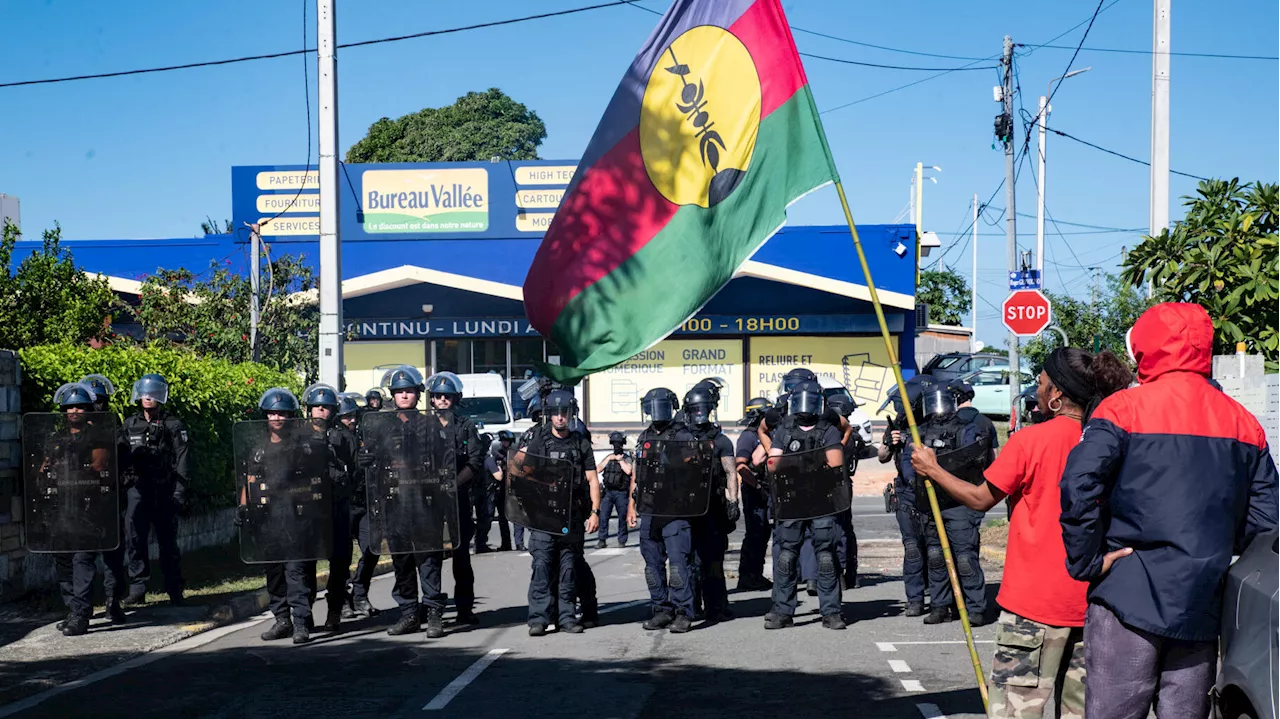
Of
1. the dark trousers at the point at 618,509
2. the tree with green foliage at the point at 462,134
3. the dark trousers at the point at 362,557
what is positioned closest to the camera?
the dark trousers at the point at 362,557

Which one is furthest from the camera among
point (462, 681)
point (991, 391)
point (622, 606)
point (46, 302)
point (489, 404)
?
point (991, 391)

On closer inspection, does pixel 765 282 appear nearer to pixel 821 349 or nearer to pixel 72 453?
pixel 821 349

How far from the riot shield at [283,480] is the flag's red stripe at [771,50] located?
450 cm

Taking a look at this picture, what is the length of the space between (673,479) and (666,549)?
0.56 m

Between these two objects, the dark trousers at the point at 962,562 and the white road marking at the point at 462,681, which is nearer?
the white road marking at the point at 462,681

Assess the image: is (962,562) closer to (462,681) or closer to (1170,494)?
(462,681)

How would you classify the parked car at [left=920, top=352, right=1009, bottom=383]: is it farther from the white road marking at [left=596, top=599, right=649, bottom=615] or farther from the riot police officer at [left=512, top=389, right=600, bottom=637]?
the riot police officer at [left=512, top=389, right=600, bottom=637]

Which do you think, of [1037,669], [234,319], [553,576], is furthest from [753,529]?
[234,319]

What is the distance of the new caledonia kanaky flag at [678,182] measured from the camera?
714 centimetres

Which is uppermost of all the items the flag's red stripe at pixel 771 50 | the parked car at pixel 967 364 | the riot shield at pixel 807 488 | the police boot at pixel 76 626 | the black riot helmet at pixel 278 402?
the flag's red stripe at pixel 771 50

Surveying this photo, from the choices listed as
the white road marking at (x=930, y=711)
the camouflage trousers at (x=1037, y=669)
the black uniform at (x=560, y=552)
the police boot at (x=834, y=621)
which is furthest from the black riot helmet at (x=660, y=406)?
the camouflage trousers at (x=1037, y=669)

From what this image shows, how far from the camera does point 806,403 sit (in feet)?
33.1

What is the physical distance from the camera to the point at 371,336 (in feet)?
115

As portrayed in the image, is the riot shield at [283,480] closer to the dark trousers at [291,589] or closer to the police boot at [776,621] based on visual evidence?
the dark trousers at [291,589]
